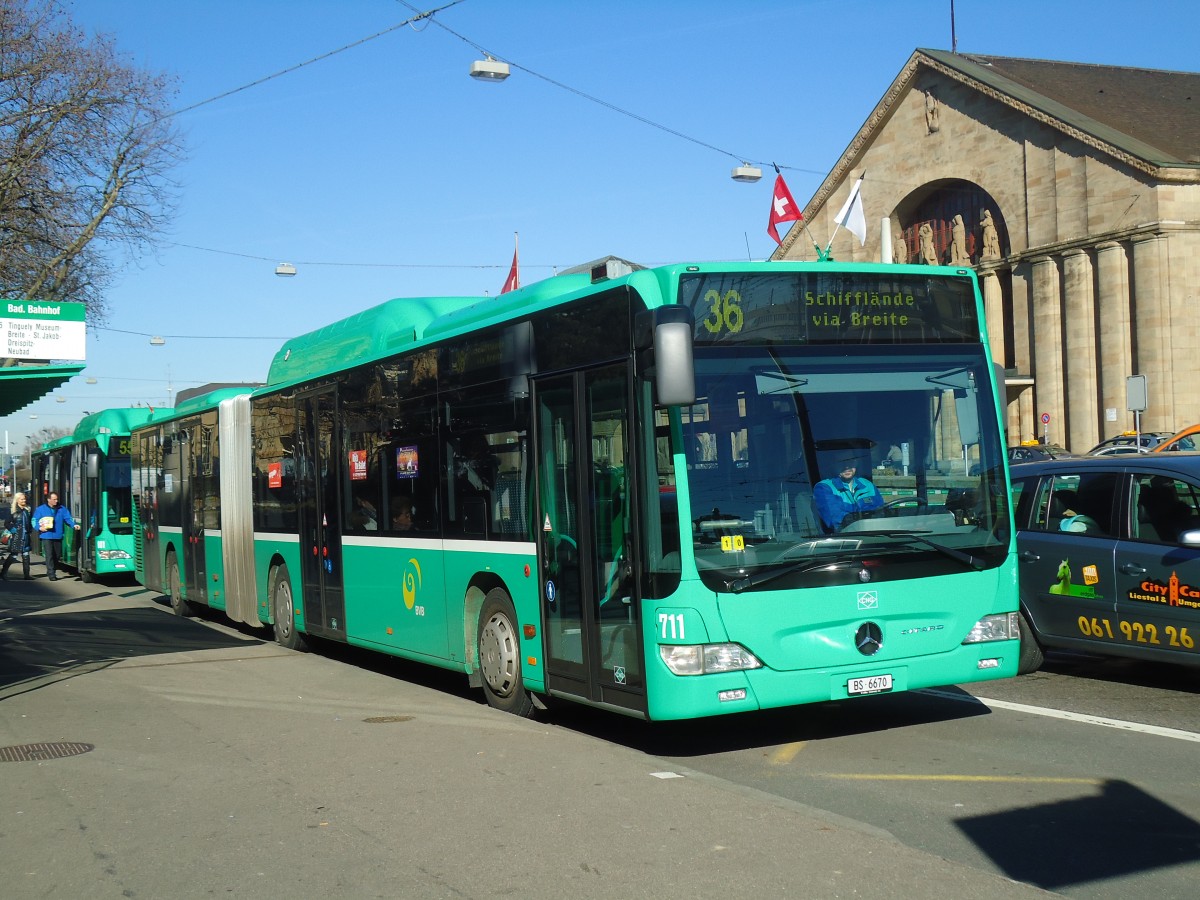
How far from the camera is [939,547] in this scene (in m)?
8.34

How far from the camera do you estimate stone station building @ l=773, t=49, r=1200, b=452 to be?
52000 millimetres

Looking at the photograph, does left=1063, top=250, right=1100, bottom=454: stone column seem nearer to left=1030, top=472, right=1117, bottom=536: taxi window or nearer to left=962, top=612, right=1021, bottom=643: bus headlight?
left=1030, top=472, right=1117, bottom=536: taxi window

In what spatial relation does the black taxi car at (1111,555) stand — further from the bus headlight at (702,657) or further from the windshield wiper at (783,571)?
the bus headlight at (702,657)

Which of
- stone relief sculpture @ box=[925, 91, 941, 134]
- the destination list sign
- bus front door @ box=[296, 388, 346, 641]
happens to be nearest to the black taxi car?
bus front door @ box=[296, 388, 346, 641]

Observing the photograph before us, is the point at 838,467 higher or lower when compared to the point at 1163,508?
higher

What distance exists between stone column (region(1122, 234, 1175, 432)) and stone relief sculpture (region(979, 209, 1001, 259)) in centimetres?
802

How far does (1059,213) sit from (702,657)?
52.3 metres

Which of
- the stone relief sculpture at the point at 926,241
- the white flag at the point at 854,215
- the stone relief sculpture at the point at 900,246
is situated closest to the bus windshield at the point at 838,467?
the white flag at the point at 854,215

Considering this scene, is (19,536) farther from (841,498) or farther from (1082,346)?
(1082,346)

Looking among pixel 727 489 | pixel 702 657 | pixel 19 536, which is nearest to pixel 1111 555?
pixel 727 489

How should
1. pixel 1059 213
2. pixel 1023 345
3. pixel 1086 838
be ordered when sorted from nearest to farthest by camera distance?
1. pixel 1086 838
2. pixel 1059 213
3. pixel 1023 345

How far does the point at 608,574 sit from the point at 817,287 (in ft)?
7.09

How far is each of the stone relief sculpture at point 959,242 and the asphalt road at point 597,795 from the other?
173ft

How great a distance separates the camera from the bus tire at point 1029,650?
1098 centimetres
